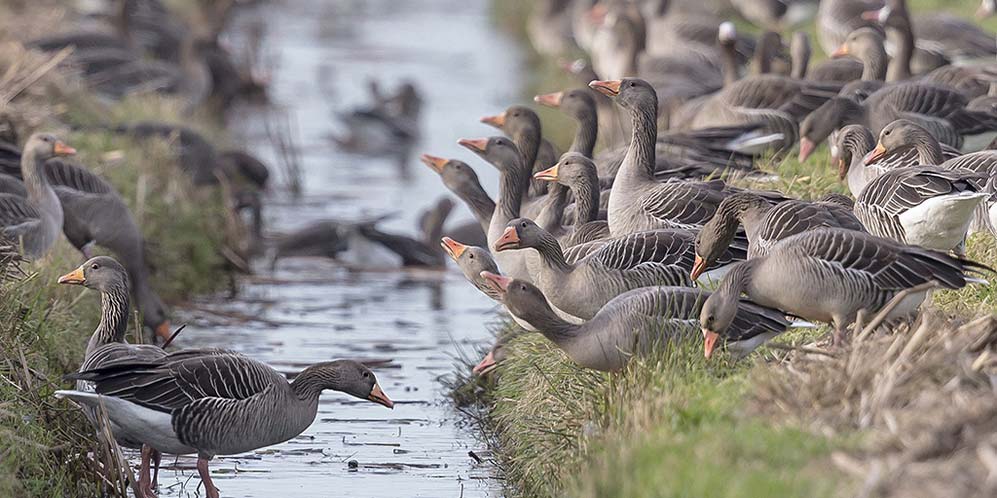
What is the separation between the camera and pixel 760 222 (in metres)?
9.80

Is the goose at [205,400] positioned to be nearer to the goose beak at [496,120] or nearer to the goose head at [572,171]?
the goose head at [572,171]

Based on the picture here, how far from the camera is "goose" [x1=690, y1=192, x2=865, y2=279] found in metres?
9.54

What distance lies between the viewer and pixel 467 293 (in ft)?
57.6

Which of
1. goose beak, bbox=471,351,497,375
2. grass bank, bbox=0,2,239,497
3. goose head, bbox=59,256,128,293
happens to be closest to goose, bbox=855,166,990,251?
goose beak, bbox=471,351,497,375

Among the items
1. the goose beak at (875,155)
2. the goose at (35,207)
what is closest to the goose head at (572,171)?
the goose beak at (875,155)

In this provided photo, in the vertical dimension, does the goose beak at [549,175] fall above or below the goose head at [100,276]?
above

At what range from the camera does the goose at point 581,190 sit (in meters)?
11.4

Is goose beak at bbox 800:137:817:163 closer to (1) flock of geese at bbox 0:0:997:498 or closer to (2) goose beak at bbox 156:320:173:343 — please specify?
(1) flock of geese at bbox 0:0:997:498

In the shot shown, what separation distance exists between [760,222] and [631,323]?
4.43ft

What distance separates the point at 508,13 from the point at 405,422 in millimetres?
29874

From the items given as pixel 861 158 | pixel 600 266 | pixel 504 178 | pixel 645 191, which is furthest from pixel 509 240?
pixel 861 158

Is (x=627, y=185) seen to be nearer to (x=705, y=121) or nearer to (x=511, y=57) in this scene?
(x=705, y=121)

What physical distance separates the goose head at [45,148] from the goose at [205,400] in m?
3.83

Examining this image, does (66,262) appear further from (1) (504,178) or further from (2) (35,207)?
(1) (504,178)
